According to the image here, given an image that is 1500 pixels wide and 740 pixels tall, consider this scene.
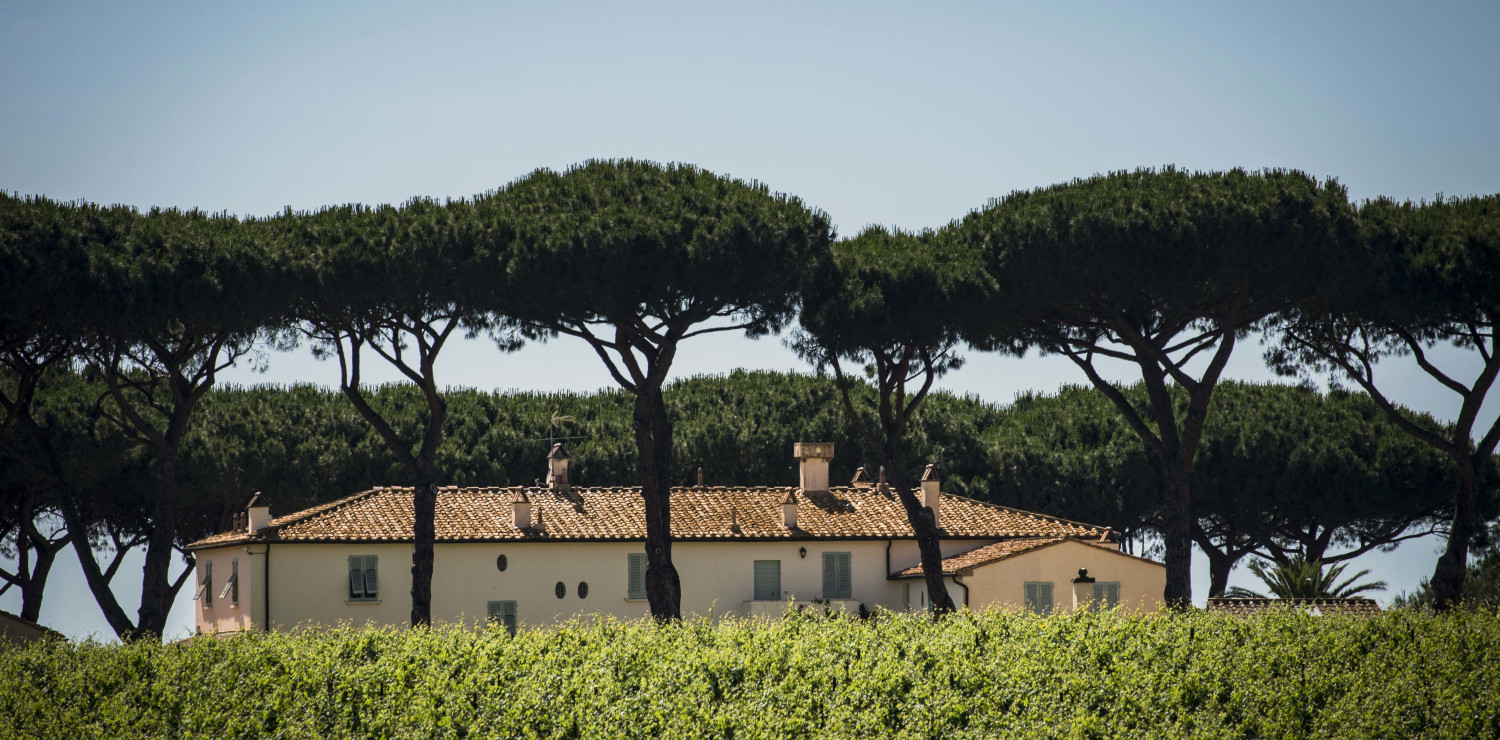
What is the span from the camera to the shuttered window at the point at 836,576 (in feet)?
120

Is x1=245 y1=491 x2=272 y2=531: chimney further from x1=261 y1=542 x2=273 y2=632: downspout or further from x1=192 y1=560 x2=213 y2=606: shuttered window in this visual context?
x1=192 y1=560 x2=213 y2=606: shuttered window

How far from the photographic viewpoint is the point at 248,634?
18266 mm

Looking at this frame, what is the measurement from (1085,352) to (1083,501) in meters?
11.4

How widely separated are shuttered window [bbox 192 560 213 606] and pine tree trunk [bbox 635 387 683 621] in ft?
42.8

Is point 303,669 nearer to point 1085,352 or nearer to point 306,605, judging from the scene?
point 306,605

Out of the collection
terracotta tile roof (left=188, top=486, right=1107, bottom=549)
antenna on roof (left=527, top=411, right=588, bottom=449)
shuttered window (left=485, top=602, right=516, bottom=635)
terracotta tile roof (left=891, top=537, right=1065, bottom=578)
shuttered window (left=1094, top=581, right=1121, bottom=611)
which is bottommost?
shuttered window (left=485, top=602, right=516, bottom=635)

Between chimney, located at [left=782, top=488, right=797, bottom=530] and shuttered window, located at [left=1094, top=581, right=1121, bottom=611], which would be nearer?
shuttered window, located at [left=1094, top=581, right=1121, bottom=611]

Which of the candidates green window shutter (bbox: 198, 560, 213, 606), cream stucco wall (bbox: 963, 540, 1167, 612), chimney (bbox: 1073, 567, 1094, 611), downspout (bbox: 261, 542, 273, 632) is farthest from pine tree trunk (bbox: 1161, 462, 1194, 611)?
green window shutter (bbox: 198, 560, 213, 606)

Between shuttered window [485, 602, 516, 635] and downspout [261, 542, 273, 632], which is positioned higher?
downspout [261, 542, 273, 632]

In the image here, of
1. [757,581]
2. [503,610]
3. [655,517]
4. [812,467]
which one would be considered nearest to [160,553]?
[503,610]

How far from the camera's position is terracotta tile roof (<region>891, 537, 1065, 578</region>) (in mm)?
33688

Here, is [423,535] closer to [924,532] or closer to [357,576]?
[357,576]

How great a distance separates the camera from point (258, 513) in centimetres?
3431

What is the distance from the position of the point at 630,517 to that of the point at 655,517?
727 centimetres
